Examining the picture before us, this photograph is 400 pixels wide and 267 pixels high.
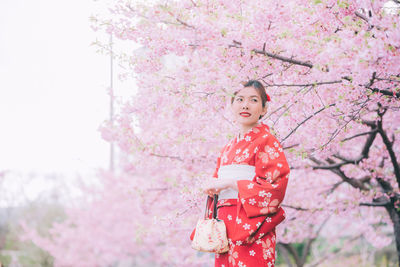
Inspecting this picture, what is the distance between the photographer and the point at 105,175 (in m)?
9.96

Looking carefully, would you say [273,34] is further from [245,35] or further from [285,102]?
[285,102]

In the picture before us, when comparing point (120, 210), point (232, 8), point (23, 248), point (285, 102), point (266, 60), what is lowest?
point (23, 248)

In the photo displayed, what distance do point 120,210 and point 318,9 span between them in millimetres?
8197

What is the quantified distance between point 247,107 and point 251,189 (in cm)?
57

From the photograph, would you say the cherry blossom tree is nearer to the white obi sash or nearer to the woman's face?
the woman's face

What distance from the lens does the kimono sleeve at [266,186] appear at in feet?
6.64

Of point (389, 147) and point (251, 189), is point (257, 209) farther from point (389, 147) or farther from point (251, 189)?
point (389, 147)

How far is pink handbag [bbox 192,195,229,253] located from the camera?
6.69 ft

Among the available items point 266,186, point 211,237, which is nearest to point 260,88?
point 266,186

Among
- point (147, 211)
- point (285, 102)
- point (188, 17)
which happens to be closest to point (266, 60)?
point (285, 102)

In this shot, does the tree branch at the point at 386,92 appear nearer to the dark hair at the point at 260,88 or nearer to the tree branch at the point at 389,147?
the dark hair at the point at 260,88

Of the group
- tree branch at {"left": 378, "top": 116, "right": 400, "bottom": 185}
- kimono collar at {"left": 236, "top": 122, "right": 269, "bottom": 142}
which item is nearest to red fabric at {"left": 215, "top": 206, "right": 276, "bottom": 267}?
kimono collar at {"left": 236, "top": 122, "right": 269, "bottom": 142}

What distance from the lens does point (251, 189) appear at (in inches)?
80.0

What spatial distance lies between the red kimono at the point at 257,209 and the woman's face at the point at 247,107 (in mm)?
190
